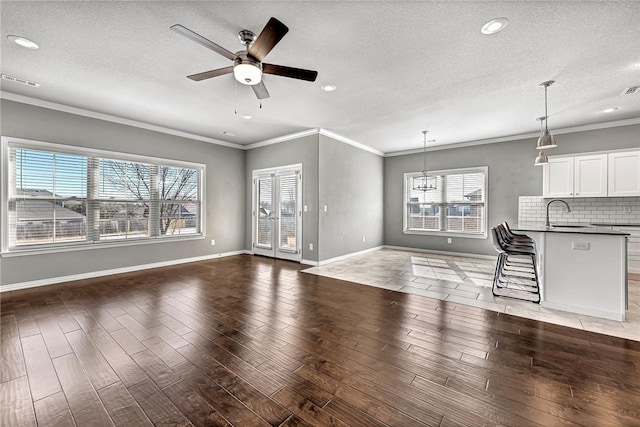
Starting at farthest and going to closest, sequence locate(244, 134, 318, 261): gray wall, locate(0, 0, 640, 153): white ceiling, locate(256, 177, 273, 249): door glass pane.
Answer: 1. locate(256, 177, 273, 249): door glass pane
2. locate(244, 134, 318, 261): gray wall
3. locate(0, 0, 640, 153): white ceiling

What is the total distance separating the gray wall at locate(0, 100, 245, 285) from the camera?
3924mm

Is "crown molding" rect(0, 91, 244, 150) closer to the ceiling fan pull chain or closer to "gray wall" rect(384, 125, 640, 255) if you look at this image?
the ceiling fan pull chain

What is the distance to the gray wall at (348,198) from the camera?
571 cm

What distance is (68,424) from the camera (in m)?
1.44

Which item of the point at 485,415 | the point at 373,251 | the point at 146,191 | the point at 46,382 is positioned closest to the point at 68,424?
the point at 46,382

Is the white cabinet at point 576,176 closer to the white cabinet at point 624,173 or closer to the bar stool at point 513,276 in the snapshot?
the white cabinet at point 624,173

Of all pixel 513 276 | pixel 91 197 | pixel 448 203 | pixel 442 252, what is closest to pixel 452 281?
pixel 513 276

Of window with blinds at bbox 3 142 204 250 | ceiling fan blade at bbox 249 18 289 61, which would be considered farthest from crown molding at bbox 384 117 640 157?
ceiling fan blade at bbox 249 18 289 61

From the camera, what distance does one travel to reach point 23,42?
2611 millimetres

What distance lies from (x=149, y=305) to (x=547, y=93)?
6.07m

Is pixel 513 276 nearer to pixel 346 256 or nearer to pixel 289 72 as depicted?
pixel 346 256

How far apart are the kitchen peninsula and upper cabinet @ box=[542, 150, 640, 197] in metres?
2.67

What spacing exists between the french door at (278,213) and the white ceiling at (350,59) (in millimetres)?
1570

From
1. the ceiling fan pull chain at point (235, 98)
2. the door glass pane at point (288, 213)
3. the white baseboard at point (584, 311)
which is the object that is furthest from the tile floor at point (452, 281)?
the ceiling fan pull chain at point (235, 98)
